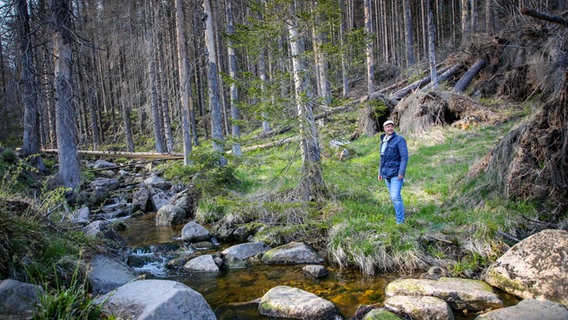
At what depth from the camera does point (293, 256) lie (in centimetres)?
723

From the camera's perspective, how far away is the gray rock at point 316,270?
21.0 feet

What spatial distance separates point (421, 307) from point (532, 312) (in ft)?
3.95

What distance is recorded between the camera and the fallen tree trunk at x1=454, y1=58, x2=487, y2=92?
631 inches

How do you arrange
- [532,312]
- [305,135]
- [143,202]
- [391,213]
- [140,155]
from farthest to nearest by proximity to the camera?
[140,155] → [143,202] → [305,135] → [391,213] → [532,312]

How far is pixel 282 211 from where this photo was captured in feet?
28.0

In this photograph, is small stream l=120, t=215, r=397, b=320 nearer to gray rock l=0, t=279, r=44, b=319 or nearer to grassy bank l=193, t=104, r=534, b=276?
grassy bank l=193, t=104, r=534, b=276

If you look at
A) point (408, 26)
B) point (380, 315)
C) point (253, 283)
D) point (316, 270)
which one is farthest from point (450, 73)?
point (380, 315)

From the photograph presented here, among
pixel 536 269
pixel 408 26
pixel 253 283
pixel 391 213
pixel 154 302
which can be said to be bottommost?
pixel 253 283

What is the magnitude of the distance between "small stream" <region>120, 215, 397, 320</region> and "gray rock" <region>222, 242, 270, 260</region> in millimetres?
448

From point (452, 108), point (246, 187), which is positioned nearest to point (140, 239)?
point (246, 187)

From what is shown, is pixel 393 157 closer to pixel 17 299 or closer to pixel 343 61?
pixel 343 61

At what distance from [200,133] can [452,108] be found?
24.1 m

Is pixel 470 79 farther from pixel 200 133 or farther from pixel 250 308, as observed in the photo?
pixel 200 133

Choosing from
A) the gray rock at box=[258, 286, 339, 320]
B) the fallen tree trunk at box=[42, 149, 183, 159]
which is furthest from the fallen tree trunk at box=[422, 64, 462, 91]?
the gray rock at box=[258, 286, 339, 320]
